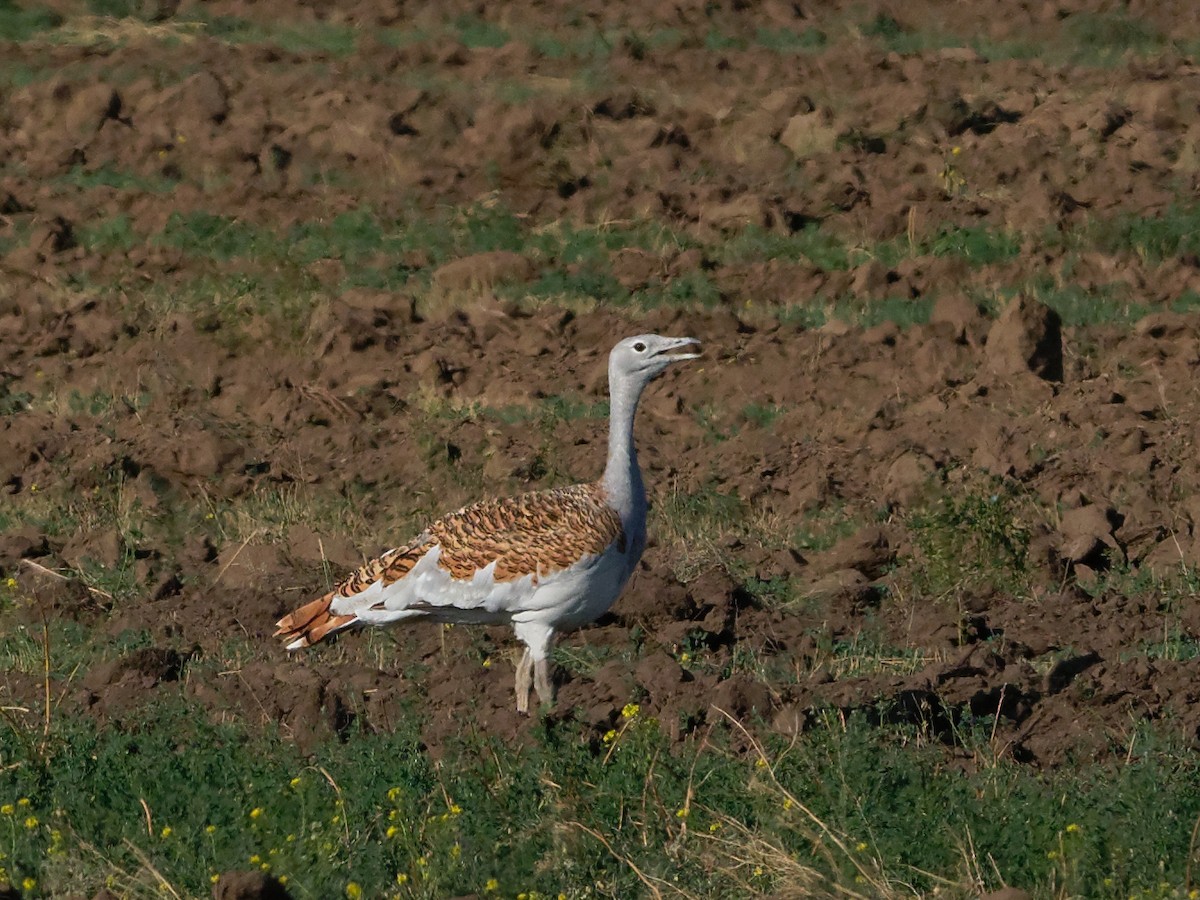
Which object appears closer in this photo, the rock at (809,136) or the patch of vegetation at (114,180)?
the rock at (809,136)

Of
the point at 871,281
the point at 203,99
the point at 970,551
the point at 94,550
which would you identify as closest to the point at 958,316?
the point at 871,281

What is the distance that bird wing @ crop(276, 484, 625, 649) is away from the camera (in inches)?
324

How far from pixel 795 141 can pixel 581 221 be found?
2.52 metres

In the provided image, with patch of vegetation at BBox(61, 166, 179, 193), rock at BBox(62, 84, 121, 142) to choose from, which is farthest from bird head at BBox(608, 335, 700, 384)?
rock at BBox(62, 84, 121, 142)

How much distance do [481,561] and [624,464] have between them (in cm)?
70

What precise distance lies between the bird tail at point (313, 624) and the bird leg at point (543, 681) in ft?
2.45

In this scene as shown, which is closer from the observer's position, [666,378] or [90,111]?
[666,378]

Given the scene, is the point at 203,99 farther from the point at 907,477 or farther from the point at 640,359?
the point at 640,359

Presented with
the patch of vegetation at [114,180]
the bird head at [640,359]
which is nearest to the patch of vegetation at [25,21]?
the patch of vegetation at [114,180]

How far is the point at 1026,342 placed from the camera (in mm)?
13695

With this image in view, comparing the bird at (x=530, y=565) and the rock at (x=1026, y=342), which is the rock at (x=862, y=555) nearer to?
the bird at (x=530, y=565)

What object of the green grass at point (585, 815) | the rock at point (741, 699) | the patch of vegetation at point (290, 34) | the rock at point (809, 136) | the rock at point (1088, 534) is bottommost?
the patch of vegetation at point (290, 34)

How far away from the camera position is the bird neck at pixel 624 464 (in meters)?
8.46

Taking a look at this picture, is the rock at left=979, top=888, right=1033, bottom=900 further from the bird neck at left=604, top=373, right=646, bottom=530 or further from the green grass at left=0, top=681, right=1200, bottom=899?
the bird neck at left=604, top=373, right=646, bottom=530
